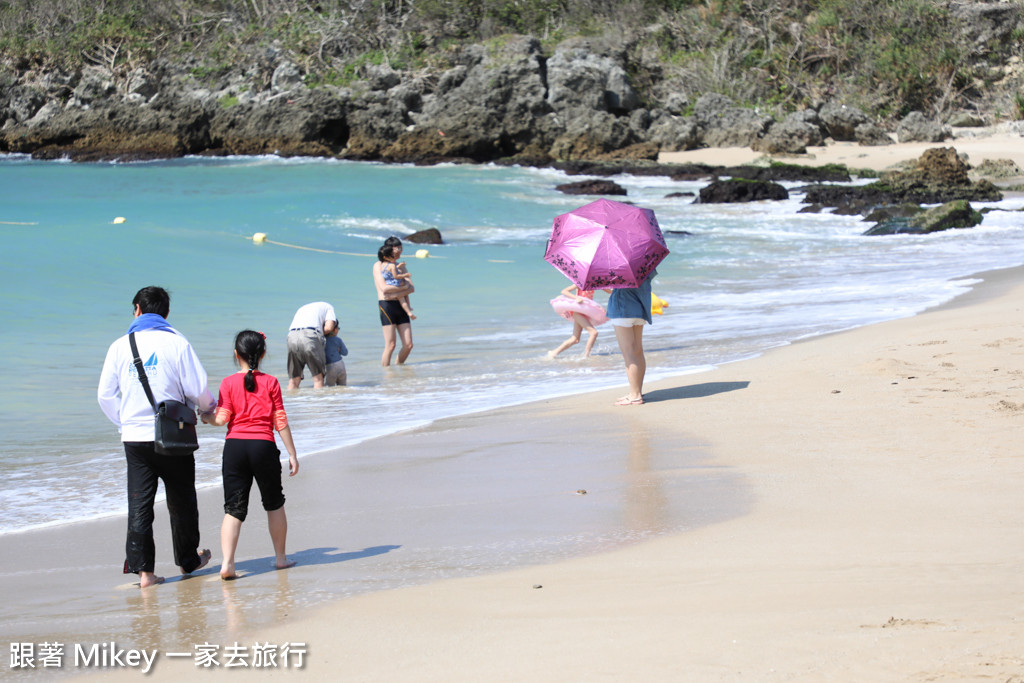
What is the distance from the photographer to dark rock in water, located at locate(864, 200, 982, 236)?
21922 mm

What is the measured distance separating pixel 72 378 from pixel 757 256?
13411mm

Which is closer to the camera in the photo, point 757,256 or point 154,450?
point 154,450

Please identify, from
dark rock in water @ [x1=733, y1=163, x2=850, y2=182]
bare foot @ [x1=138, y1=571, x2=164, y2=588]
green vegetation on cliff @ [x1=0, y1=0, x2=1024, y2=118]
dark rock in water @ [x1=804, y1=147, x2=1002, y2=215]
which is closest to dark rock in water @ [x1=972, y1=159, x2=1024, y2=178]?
dark rock in water @ [x1=804, y1=147, x2=1002, y2=215]

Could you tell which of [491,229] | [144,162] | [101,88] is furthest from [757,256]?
[101,88]

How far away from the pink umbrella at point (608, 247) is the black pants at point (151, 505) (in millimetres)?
3726

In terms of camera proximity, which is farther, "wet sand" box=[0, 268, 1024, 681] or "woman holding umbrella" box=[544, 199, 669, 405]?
"woman holding umbrella" box=[544, 199, 669, 405]

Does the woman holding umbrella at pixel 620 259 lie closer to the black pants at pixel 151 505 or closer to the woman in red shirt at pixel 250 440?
the woman in red shirt at pixel 250 440

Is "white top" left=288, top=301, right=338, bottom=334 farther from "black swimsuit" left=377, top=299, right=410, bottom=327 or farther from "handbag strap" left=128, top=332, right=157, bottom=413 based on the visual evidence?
"handbag strap" left=128, top=332, right=157, bottom=413

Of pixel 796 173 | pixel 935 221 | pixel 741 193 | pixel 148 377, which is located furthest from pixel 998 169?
pixel 148 377

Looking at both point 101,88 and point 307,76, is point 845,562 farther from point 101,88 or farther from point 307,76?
point 101,88

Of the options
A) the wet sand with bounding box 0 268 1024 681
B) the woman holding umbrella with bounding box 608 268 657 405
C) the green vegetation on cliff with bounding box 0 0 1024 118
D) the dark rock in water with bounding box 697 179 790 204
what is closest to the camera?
the wet sand with bounding box 0 268 1024 681

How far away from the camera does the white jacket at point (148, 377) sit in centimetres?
448

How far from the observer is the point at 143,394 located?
14.8 feet

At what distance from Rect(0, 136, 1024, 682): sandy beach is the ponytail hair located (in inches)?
33.6
